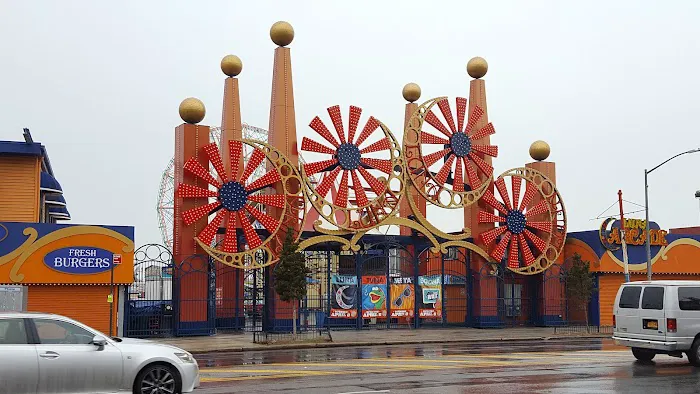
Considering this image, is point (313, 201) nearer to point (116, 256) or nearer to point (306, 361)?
point (116, 256)

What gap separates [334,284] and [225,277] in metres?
5.56

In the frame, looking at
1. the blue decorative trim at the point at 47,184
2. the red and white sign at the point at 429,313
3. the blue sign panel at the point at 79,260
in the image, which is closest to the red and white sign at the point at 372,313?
the red and white sign at the point at 429,313

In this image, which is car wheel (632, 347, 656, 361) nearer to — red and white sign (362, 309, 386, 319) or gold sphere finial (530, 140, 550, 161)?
red and white sign (362, 309, 386, 319)

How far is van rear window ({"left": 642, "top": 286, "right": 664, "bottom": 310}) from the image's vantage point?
64.4 ft

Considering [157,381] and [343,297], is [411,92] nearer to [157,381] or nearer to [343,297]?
[343,297]

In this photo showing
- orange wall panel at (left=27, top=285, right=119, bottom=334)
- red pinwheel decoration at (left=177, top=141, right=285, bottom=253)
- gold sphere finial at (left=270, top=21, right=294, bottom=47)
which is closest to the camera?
orange wall panel at (left=27, top=285, right=119, bottom=334)

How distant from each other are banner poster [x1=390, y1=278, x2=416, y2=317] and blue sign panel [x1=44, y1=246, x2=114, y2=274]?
15.2 meters

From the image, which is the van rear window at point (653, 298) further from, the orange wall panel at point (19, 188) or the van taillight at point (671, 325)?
the orange wall panel at point (19, 188)

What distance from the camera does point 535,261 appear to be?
43.3m

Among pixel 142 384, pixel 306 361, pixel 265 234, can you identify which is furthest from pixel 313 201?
pixel 142 384

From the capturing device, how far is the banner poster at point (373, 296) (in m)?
40.0

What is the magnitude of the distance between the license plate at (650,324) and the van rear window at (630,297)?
0.52 meters

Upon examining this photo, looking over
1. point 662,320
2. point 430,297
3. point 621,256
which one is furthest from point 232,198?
point 621,256

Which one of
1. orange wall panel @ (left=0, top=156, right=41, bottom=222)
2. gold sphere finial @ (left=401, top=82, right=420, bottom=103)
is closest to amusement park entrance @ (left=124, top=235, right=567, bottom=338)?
orange wall panel @ (left=0, top=156, right=41, bottom=222)
